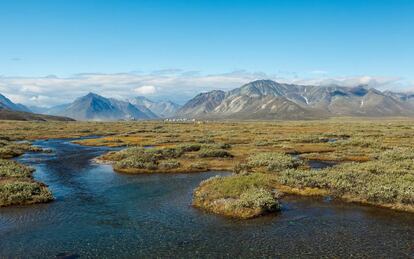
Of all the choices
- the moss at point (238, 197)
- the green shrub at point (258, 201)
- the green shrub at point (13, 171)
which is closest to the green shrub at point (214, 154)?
the moss at point (238, 197)

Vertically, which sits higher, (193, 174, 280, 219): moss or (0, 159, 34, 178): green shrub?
(0, 159, 34, 178): green shrub

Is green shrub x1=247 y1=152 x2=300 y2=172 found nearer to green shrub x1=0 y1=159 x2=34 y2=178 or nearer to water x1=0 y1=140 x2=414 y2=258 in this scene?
water x1=0 y1=140 x2=414 y2=258

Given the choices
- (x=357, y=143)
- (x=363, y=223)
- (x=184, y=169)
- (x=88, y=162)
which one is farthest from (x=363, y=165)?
(x=88, y=162)

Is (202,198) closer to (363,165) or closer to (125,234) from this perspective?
(125,234)

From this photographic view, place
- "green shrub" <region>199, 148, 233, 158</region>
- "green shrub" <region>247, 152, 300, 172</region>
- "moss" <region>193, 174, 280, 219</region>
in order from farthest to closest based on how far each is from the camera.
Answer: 1. "green shrub" <region>199, 148, 233, 158</region>
2. "green shrub" <region>247, 152, 300, 172</region>
3. "moss" <region>193, 174, 280, 219</region>

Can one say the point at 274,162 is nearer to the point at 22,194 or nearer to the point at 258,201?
the point at 258,201

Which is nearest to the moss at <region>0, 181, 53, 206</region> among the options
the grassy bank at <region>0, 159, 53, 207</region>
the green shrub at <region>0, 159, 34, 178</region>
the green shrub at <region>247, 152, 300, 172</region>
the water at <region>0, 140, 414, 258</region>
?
the grassy bank at <region>0, 159, 53, 207</region>

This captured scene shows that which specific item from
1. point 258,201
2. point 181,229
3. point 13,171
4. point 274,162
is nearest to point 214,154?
point 274,162

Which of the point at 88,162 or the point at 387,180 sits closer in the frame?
the point at 387,180
